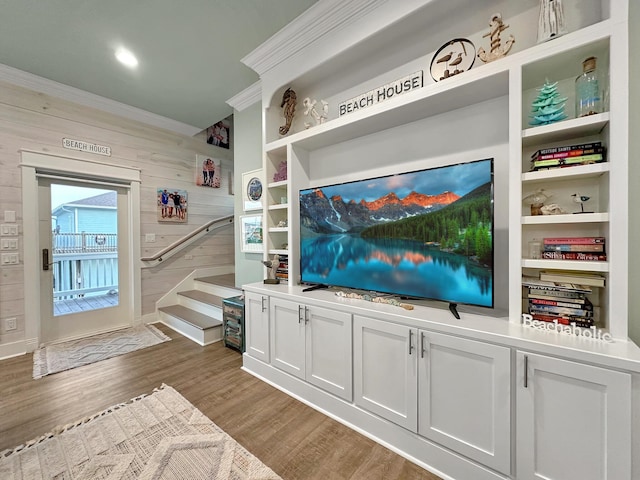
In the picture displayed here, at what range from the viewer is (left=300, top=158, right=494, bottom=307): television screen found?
4.66 ft

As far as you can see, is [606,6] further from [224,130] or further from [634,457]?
[224,130]

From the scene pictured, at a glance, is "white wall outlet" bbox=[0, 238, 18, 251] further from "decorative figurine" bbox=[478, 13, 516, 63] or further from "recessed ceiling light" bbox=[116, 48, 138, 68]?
"decorative figurine" bbox=[478, 13, 516, 63]

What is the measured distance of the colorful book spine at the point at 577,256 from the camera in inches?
45.9

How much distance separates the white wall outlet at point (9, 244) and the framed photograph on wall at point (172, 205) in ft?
4.55

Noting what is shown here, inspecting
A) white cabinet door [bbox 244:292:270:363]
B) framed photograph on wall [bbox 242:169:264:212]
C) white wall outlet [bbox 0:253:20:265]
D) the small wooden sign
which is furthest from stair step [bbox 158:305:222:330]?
the small wooden sign

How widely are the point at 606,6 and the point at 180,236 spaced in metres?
4.55

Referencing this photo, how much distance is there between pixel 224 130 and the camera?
441cm

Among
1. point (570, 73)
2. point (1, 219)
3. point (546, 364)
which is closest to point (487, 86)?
point (570, 73)

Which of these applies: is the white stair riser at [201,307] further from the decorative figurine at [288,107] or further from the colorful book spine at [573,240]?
the colorful book spine at [573,240]

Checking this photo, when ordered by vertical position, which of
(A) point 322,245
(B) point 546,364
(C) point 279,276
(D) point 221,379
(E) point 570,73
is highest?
(E) point 570,73

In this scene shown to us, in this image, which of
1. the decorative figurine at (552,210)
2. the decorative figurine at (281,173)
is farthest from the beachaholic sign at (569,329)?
the decorative figurine at (281,173)

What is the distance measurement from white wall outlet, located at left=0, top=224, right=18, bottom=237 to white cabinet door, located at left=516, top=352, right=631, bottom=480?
14.3ft

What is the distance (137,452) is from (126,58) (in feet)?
10.5

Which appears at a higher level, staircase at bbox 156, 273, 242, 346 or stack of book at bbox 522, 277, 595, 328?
stack of book at bbox 522, 277, 595, 328
